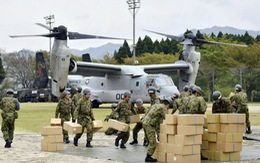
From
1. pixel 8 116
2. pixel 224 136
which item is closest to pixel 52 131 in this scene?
pixel 8 116

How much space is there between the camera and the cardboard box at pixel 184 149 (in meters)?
10.8

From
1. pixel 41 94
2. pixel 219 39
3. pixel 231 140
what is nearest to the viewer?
pixel 231 140

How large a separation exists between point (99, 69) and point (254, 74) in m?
29.0

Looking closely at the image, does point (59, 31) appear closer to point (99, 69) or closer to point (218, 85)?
point (99, 69)

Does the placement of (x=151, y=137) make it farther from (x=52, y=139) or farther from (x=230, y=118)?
(x=52, y=139)

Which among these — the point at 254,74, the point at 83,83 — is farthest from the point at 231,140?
the point at 254,74

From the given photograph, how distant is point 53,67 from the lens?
108 ft

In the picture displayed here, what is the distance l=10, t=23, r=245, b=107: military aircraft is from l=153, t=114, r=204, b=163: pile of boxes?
72.6 ft

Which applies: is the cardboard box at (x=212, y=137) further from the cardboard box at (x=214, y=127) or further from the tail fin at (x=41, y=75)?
the tail fin at (x=41, y=75)

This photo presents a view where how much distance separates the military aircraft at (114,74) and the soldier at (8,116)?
18.2 metres

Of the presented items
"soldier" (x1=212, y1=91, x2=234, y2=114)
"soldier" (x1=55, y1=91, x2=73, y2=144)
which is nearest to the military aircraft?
"soldier" (x1=55, y1=91, x2=73, y2=144)

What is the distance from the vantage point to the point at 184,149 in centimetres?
1080

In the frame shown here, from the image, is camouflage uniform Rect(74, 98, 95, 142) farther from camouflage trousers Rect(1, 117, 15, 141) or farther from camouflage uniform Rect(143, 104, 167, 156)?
camouflage uniform Rect(143, 104, 167, 156)

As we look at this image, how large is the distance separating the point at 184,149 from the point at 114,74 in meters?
27.4
